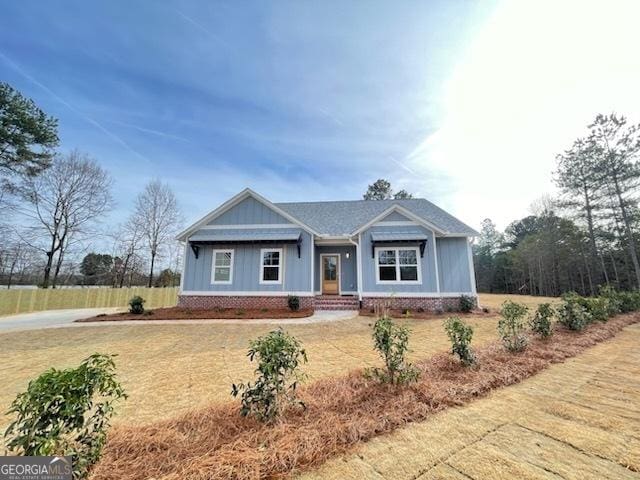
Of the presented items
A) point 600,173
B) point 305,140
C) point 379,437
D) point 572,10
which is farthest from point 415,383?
point 600,173

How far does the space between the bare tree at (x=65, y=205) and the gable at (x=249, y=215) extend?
527 inches

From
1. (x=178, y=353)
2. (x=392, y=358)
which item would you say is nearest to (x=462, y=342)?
(x=392, y=358)

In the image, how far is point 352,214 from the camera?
52.0 ft

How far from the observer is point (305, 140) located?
44.4 ft

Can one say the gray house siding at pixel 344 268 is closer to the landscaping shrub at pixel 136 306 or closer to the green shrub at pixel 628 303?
the landscaping shrub at pixel 136 306

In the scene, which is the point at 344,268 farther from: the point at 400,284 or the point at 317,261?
the point at 400,284

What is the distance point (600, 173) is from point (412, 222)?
60.3 ft

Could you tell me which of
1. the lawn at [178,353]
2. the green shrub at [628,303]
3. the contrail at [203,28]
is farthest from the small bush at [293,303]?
the green shrub at [628,303]

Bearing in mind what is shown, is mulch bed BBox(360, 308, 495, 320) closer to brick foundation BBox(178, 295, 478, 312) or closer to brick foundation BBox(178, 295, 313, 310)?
brick foundation BBox(178, 295, 478, 312)

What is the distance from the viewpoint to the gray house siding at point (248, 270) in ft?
40.1

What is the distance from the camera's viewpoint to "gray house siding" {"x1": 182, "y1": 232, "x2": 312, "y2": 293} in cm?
1223

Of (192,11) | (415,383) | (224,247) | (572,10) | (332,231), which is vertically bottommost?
(415,383)

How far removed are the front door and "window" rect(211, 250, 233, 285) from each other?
Answer: 4593 millimetres

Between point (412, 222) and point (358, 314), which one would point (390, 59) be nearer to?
point (412, 222)
